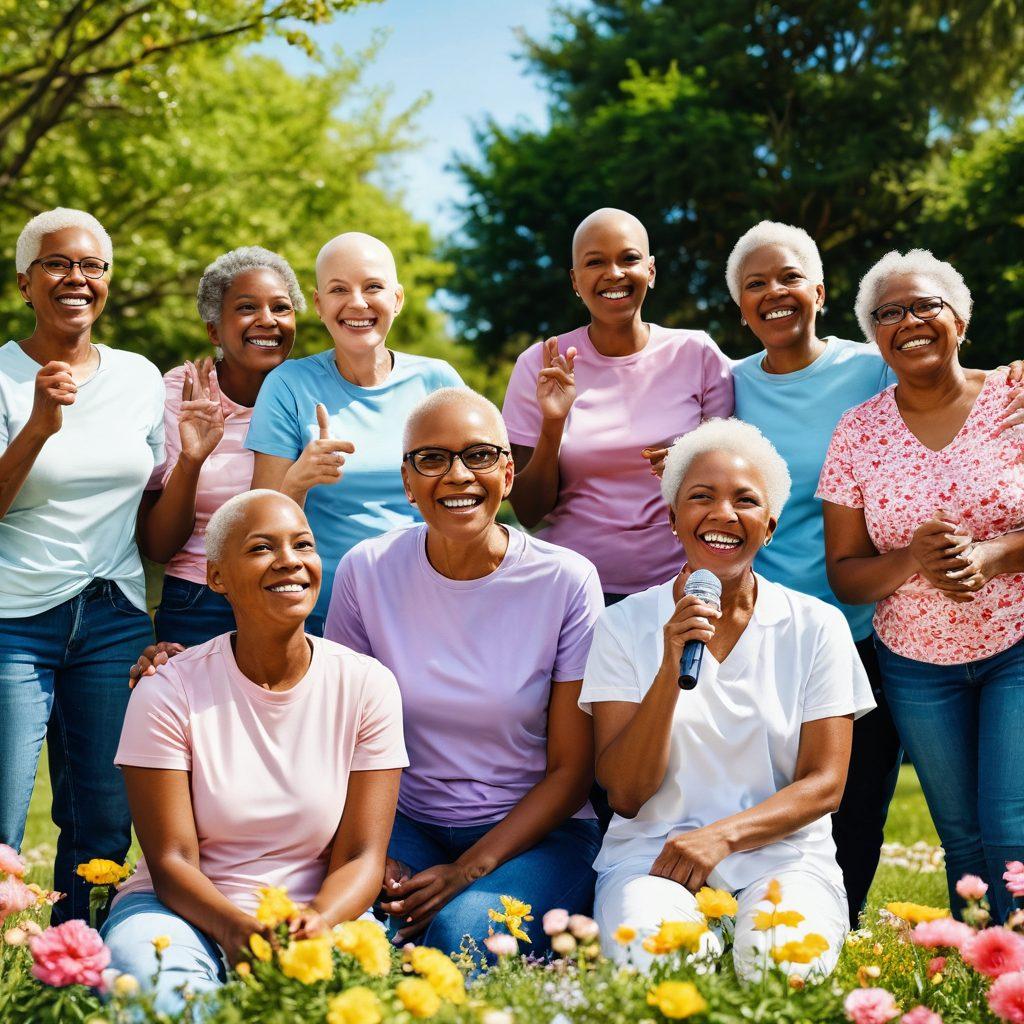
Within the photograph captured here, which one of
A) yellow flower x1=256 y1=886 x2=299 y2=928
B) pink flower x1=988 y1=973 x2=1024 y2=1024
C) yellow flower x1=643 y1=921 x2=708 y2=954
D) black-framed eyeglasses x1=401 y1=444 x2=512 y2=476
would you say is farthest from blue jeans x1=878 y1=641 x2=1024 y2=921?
yellow flower x1=256 y1=886 x2=299 y2=928

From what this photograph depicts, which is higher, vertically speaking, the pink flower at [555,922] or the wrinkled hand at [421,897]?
the pink flower at [555,922]

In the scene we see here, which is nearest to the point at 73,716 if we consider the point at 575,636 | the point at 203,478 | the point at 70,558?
the point at 70,558

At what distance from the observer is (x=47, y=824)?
9.44m

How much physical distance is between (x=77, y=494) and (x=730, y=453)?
2323 mm

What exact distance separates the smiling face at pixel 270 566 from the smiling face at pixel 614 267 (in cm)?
180

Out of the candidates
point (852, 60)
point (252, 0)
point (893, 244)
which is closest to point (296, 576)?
point (252, 0)

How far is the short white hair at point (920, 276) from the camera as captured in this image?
4473mm

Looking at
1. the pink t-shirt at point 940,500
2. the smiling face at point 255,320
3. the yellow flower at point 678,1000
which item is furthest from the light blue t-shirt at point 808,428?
the yellow flower at point 678,1000

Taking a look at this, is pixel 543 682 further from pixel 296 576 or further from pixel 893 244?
pixel 893 244

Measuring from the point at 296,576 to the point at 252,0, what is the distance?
1143cm

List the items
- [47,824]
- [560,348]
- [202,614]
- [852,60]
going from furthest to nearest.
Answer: [852,60], [47,824], [560,348], [202,614]

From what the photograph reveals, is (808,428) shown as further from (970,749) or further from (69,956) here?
(69,956)

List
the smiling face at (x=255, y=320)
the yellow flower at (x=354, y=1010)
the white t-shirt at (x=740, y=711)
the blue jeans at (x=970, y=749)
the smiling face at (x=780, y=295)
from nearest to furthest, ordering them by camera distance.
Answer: the yellow flower at (x=354, y=1010), the white t-shirt at (x=740, y=711), the blue jeans at (x=970, y=749), the smiling face at (x=780, y=295), the smiling face at (x=255, y=320)

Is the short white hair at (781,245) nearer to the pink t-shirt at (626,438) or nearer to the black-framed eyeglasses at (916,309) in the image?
the pink t-shirt at (626,438)
